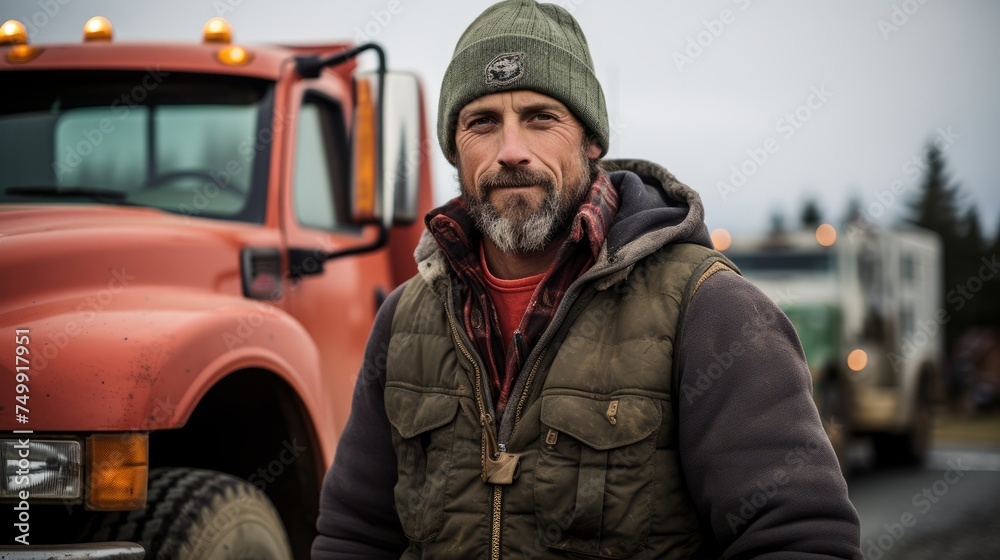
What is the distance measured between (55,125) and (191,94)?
49cm

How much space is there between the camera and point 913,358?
12969 millimetres

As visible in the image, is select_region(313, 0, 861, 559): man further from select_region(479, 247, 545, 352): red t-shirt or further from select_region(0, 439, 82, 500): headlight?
select_region(0, 439, 82, 500): headlight

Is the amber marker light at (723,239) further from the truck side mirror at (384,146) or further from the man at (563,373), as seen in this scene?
the man at (563,373)

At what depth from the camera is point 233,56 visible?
3951 millimetres

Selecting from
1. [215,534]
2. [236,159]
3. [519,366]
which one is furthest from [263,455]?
[519,366]

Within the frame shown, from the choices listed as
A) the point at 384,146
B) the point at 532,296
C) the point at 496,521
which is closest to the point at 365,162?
the point at 384,146

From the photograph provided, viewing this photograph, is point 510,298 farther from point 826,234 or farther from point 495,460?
point 826,234

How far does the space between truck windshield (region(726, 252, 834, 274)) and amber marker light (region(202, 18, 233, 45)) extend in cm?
795

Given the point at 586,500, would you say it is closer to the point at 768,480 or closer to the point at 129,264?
the point at 768,480

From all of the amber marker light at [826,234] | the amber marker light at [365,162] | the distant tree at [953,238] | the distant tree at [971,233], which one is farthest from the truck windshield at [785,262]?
the distant tree at [971,233]

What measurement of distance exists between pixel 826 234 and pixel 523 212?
9.58 m

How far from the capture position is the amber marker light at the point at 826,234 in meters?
11.3

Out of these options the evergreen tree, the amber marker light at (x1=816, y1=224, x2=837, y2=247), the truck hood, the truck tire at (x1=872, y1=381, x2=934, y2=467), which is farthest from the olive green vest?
the evergreen tree

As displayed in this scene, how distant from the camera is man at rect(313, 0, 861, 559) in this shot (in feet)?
6.62
